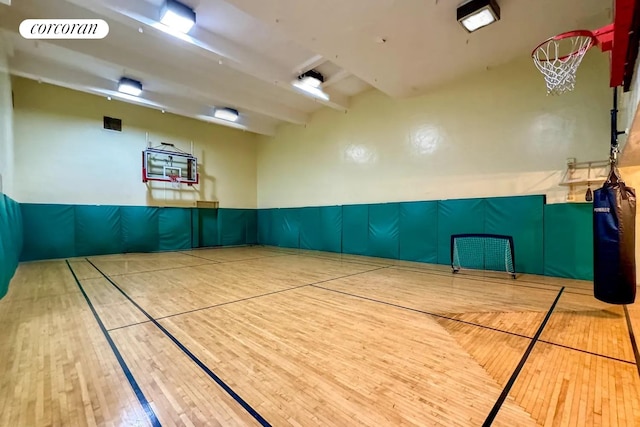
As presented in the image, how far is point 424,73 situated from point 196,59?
510 centimetres

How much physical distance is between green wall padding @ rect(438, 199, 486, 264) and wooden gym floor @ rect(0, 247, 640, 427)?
6.44 ft

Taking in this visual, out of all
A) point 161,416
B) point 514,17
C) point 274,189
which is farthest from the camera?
point 274,189

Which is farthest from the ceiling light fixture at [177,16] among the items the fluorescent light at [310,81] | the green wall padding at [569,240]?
the green wall padding at [569,240]

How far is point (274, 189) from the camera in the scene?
37.4 feet

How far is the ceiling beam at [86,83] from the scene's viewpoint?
5.97 meters

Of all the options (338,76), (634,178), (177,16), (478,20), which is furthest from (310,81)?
(634,178)

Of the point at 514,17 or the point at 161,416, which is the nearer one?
the point at 161,416

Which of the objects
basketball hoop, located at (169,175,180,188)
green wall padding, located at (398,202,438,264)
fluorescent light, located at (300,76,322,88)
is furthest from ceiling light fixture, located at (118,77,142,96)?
green wall padding, located at (398,202,438,264)

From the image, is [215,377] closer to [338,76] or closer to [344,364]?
[344,364]

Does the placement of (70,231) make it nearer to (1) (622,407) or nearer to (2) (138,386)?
(2) (138,386)

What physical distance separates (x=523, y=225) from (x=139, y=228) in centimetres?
1069

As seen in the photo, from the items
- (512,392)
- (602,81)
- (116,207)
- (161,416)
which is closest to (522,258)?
(602,81)

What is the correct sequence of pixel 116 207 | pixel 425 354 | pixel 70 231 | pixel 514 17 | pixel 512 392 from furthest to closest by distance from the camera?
pixel 116 207 < pixel 70 231 < pixel 514 17 < pixel 425 354 < pixel 512 392

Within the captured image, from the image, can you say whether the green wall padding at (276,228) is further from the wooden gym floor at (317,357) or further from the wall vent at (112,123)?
the wooden gym floor at (317,357)
